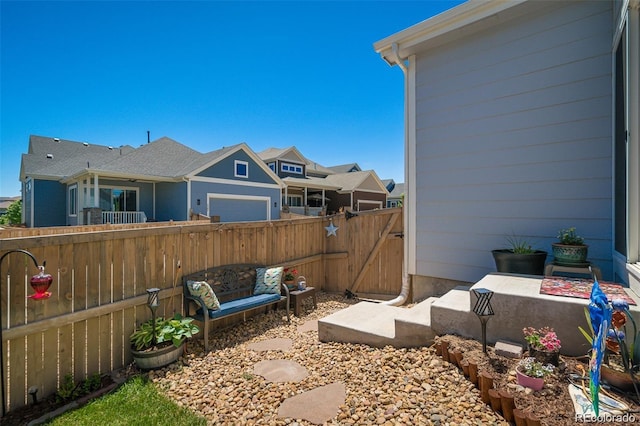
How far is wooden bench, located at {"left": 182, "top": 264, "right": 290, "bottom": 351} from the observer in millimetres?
3742

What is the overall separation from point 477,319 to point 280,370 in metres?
1.96

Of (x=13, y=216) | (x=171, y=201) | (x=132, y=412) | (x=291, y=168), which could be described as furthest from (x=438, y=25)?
(x=13, y=216)

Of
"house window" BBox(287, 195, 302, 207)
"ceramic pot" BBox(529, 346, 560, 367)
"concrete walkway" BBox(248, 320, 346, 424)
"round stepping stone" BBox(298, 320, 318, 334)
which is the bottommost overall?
"round stepping stone" BBox(298, 320, 318, 334)

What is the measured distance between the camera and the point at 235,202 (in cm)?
1401

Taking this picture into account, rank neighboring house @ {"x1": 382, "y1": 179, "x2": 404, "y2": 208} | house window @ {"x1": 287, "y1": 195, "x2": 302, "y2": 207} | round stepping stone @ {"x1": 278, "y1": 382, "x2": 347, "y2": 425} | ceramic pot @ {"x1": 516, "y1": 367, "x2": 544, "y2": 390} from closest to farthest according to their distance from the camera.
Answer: ceramic pot @ {"x1": 516, "y1": 367, "x2": 544, "y2": 390} < round stepping stone @ {"x1": 278, "y1": 382, "x2": 347, "y2": 425} < house window @ {"x1": 287, "y1": 195, "x2": 302, "y2": 207} < neighboring house @ {"x1": 382, "y1": 179, "x2": 404, "y2": 208}

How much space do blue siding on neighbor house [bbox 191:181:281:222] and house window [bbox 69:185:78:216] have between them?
5268mm

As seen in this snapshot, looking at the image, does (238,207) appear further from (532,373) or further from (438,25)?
(532,373)

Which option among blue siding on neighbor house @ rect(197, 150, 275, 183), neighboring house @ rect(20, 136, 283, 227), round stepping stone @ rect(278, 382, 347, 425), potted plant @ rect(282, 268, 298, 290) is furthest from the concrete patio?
blue siding on neighbor house @ rect(197, 150, 275, 183)

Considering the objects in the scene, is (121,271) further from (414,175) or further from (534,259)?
(534,259)

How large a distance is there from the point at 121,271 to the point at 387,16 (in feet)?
20.7

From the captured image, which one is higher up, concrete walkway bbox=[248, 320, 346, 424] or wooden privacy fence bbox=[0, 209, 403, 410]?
wooden privacy fence bbox=[0, 209, 403, 410]

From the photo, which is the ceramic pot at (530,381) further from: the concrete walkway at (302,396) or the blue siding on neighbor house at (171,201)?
the blue siding on neighbor house at (171,201)

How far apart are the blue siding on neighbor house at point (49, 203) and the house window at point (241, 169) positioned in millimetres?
8417

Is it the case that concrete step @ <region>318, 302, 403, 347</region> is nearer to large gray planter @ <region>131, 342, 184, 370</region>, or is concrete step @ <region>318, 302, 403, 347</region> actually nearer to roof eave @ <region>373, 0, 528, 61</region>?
large gray planter @ <region>131, 342, 184, 370</region>
